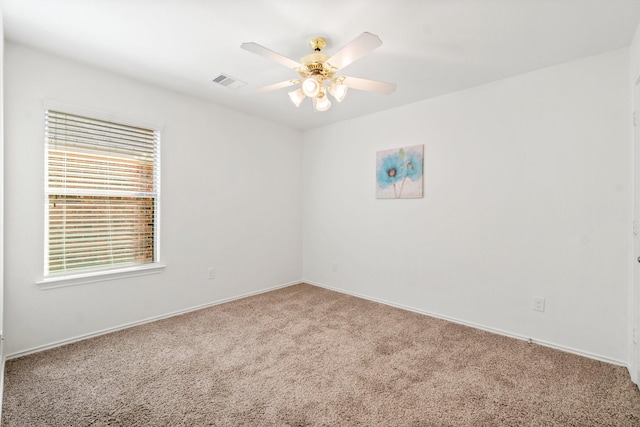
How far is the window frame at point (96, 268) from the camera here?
2.43m

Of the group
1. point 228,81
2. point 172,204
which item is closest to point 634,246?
point 228,81

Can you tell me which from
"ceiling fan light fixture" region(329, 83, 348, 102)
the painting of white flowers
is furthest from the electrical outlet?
"ceiling fan light fixture" region(329, 83, 348, 102)

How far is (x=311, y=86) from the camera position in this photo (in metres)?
2.00

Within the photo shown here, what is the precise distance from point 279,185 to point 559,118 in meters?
3.21

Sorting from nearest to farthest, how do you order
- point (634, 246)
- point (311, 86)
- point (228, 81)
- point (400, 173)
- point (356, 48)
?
point (356, 48), point (311, 86), point (634, 246), point (228, 81), point (400, 173)

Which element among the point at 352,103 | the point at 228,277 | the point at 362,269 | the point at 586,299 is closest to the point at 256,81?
the point at 352,103

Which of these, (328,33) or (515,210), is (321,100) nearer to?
(328,33)

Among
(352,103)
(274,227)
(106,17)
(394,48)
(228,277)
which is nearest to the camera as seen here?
(106,17)

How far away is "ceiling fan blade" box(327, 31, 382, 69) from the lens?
1.61 meters

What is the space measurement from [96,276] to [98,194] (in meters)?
0.74

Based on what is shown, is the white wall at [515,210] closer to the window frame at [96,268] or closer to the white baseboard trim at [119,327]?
the white baseboard trim at [119,327]

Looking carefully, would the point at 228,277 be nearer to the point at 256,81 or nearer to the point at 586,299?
the point at 256,81

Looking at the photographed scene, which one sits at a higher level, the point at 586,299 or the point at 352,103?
the point at 352,103

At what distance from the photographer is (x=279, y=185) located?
4.33 m
